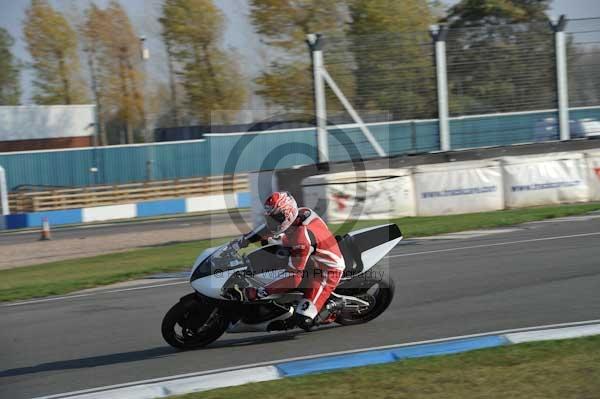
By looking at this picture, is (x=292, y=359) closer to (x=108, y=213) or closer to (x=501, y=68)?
(x=501, y=68)

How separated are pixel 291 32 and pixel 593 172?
21311 millimetres

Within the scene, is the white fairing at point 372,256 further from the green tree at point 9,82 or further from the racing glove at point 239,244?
the green tree at point 9,82

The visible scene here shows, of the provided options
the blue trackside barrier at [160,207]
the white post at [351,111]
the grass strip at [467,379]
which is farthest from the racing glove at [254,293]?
the blue trackside barrier at [160,207]

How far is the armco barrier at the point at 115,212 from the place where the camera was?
32844mm

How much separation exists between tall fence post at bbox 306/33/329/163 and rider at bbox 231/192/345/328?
1019 cm

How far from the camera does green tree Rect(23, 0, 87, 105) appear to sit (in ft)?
141

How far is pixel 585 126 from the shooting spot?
65.0 ft

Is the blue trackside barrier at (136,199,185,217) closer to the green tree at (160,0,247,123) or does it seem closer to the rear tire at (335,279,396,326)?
the green tree at (160,0,247,123)

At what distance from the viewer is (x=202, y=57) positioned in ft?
137

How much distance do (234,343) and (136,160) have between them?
35698mm

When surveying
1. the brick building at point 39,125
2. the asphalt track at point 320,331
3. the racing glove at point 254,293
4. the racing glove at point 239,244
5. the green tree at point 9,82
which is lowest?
the asphalt track at point 320,331

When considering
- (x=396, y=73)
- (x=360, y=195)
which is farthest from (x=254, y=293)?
(x=396, y=73)

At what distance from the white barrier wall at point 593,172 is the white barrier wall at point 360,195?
14.6 ft

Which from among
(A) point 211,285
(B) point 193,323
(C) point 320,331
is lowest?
(C) point 320,331
